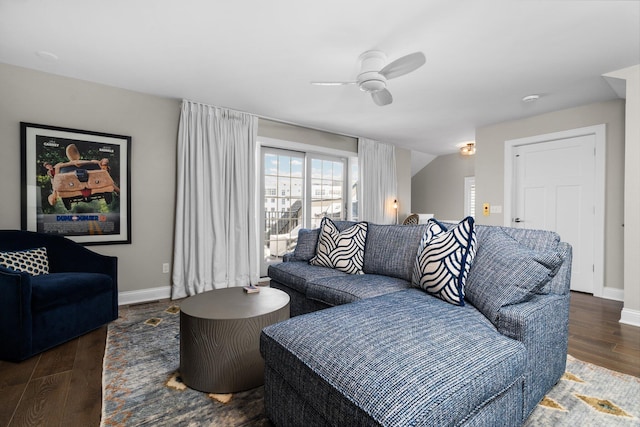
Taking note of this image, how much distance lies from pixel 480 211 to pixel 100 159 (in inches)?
199

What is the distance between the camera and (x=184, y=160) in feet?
11.9

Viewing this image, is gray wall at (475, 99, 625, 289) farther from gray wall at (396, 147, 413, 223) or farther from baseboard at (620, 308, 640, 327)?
gray wall at (396, 147, 413, 223)

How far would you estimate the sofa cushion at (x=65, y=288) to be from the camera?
2104 millimetres

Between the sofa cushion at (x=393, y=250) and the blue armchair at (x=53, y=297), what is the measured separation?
226 centimetres

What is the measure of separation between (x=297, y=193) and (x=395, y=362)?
4014mm

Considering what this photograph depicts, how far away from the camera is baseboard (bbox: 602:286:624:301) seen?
352 cm

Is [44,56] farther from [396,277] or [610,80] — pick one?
[610,80]

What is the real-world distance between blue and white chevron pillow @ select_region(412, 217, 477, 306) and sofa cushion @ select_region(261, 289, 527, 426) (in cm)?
23

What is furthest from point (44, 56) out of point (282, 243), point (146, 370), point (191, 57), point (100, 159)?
point (282, 243)

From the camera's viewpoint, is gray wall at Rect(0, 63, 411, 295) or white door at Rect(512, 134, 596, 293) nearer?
gray wall at Rect(0, 63, 411, 295)

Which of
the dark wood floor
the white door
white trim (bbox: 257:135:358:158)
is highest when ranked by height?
white trim (bbox: 257:135:358:158)

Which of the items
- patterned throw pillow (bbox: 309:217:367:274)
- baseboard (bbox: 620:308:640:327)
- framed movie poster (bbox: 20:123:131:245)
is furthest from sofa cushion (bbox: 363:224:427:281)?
framed movie poster (bbox: 20:123:131:245)

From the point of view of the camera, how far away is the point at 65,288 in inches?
89.3

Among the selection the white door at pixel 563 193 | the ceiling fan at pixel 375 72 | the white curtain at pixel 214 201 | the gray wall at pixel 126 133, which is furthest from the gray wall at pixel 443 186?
the gray wall at pixel 126 133
